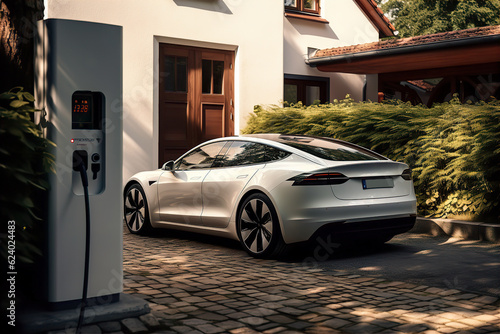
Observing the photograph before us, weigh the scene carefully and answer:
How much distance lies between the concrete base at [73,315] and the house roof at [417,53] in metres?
11.9

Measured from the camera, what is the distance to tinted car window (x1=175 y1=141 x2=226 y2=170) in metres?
9.10

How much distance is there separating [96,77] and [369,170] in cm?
383

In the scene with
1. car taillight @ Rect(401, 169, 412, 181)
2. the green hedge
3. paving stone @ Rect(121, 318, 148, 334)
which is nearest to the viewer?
paving stone @ Rect(121, 318, 148, 334)

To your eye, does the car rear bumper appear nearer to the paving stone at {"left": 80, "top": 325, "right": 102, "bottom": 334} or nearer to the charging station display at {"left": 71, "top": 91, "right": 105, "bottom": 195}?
the charging station display at {"left": 71, "top": 91, "right": 105, "bottom": 195}

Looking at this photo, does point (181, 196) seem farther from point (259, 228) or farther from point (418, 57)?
point (418, 57)

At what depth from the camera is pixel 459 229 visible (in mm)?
9578

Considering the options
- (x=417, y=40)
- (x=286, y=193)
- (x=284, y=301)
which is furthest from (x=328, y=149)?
(x=417, y=40)

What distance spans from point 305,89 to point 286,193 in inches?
449

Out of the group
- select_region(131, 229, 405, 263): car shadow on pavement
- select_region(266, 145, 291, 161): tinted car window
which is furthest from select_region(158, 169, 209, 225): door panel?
select_region(266, 145, 291, 161): tinted car window

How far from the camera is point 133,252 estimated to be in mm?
8344

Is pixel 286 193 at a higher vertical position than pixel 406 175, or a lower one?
lower

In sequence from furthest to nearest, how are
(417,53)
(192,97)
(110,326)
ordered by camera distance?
(417,53), (192,97), (110,326)

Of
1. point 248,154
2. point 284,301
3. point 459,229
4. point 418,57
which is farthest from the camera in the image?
point 418,57

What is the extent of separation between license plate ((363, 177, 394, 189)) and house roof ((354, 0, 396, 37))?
12.7 meters
